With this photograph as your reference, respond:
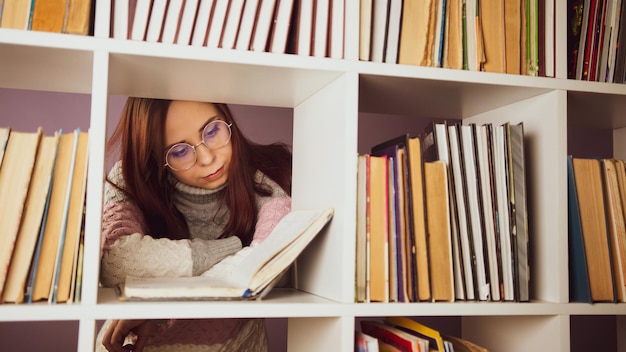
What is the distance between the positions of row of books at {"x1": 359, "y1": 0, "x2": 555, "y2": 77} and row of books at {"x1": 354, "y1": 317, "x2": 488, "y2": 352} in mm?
553

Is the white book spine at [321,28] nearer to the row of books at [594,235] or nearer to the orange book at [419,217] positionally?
the orange book at [419,217]

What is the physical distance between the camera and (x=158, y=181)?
1.92 meters

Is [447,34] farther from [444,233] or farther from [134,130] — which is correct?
[134,130]

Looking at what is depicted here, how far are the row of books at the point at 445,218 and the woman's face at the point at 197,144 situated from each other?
2.41ft

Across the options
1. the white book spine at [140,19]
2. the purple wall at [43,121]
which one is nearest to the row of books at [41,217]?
the white book spine at [140,19]

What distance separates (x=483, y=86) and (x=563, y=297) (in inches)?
18.6

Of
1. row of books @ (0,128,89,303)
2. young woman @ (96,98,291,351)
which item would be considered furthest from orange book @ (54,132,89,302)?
young woman @ (96,98,291,351)

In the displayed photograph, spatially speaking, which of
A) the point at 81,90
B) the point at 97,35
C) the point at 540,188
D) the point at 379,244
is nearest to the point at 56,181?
the point at 97,35

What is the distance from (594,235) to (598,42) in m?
0.44

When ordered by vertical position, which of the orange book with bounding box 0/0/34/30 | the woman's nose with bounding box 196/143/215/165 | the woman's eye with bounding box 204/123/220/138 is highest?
the orange book with bounding box 0/0/34/30

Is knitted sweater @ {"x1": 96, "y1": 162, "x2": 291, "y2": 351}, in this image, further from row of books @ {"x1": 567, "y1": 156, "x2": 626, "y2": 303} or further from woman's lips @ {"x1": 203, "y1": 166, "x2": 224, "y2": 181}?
row of books @ {"x1": 567, "y1": 156, "x2": 626, "y2": 303}

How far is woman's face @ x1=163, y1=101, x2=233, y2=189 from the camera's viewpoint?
1873mm

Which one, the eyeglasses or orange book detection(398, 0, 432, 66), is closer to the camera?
orange book detection(398, 0, 432, 66)

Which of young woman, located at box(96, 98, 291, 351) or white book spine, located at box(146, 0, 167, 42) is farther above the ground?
white book spine, located at box(146, 0, 167, 42)
